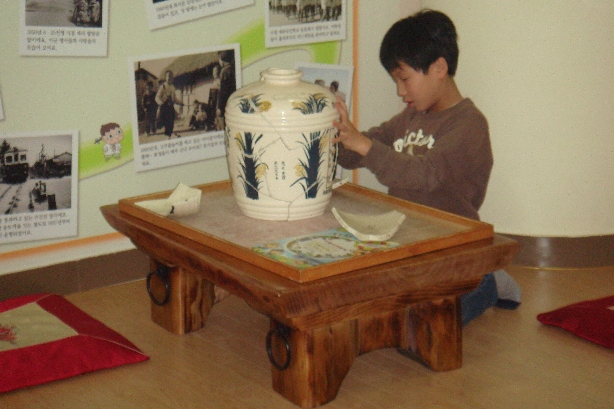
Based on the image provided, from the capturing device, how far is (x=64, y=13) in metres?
1.56

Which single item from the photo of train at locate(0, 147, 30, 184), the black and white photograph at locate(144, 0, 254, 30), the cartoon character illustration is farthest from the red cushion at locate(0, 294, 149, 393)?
the black and white photograph at locate(144, 0, 254, 30)

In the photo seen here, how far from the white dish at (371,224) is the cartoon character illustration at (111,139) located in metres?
0.58

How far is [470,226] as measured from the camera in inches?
51.1

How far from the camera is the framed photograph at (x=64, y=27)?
1535 millimetres

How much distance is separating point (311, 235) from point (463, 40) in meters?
0.83

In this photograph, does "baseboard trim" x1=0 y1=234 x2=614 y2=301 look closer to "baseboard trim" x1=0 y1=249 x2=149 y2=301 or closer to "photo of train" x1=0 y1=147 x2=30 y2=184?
"baseboard trim" x1=0 y1=249 x2=149 y2=301

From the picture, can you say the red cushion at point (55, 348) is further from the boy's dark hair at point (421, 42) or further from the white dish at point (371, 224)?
the boy's dark hair at point (421, 42)

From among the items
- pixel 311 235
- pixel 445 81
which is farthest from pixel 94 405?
pixel 445 81

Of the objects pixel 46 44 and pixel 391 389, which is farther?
pixel 46 44

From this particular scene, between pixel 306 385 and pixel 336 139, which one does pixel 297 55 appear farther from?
pixel 306 385

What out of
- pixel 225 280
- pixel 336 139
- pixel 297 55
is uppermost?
pixel 297 55

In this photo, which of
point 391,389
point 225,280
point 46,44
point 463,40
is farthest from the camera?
point 463,40

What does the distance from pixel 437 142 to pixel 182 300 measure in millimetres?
555

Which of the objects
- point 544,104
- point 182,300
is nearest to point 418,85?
point 544,104
